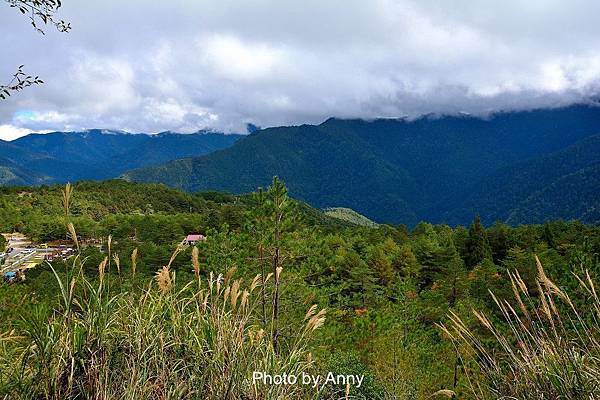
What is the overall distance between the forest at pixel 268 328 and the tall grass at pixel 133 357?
0.01 metres

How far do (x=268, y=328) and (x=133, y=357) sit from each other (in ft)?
6.98

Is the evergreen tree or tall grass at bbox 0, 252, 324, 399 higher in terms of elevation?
tall grass at bbox 0, 252, 324, 399

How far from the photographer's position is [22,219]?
7156cm

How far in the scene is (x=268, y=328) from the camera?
15.0 ft

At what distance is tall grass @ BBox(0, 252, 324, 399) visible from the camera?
7.90ft

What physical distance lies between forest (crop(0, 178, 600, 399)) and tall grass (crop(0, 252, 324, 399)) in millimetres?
10

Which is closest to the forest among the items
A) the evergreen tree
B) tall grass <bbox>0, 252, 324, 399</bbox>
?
tall grass <bbox>0, 252, 324, 399</bbox>

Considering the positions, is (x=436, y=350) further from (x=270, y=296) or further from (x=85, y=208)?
(x=85, y=208)

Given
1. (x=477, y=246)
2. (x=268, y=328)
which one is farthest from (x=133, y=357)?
(x=477, y=246)

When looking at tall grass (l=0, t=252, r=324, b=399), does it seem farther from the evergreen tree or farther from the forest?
the evergreen tree

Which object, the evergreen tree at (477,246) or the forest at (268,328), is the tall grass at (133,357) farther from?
the evergreen tree at (477,246)

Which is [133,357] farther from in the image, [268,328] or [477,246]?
[477,246]

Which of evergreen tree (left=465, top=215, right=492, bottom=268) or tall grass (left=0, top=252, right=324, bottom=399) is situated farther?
evergreen tree (left=465, top=215, right=492, bottom=268)

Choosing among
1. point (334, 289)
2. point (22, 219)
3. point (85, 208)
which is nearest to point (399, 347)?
point (334, 289)
